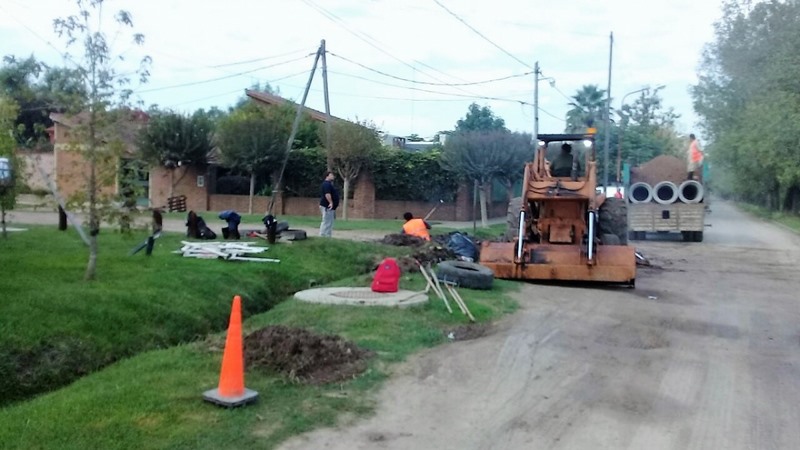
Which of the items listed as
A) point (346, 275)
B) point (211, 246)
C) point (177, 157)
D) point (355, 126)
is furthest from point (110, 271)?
point (177, 157)

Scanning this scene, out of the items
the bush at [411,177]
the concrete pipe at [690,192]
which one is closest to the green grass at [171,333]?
the concrete pipe at [690,192]

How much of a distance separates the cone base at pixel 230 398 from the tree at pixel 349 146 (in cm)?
2636

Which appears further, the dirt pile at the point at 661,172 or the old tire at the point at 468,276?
the dirt pile at the point at 661,172

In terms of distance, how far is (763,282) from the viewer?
16.9 m

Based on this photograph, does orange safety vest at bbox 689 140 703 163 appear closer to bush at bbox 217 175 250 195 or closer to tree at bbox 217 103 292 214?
tree at bbox 217 103 292 214

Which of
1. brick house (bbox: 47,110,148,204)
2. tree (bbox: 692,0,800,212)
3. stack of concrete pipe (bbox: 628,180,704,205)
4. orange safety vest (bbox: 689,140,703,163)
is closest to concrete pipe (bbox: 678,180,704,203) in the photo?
stack of concrete pipe (bbox: 628,180,704,205)

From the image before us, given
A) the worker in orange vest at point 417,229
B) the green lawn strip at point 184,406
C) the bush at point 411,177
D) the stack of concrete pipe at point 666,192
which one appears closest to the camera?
the green lawn strip at point 184,406

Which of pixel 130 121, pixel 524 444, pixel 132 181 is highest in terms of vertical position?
pixel 130 121

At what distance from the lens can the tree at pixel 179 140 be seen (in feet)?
118

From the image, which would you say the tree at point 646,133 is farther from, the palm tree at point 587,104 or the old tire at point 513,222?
the old tire at point 513,222

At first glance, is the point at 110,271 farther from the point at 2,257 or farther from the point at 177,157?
the point at 177,157

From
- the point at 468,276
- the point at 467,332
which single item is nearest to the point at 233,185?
the point at 468,276

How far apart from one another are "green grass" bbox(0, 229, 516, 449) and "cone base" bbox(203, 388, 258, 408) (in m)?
0.07

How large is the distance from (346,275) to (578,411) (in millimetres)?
9416
